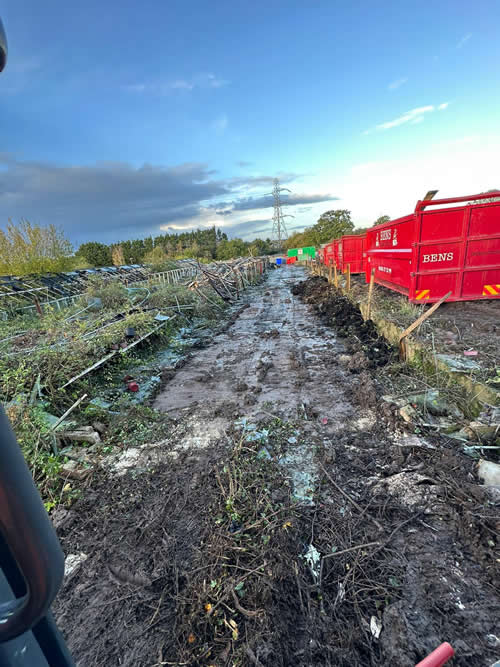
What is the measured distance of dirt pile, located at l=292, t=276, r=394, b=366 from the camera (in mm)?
5746

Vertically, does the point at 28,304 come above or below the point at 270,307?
above

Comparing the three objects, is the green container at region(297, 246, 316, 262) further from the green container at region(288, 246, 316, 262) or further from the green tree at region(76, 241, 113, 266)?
the green tree at region(76, 241, 113, 266)

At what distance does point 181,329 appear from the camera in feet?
31.6

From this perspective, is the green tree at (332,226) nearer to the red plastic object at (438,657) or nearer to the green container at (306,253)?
the green container at (306,253)

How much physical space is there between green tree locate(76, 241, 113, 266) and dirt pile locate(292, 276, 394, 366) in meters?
61.0

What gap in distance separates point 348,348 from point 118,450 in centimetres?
487

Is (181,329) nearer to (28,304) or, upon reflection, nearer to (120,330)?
(120,330)

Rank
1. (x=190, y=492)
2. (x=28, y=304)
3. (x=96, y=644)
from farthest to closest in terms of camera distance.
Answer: (x=28, y=304) < (x=190, y=492) < (x=96, y=644)

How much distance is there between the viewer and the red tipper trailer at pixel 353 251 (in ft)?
50.2

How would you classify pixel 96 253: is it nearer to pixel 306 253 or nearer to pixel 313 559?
pixel 306 253

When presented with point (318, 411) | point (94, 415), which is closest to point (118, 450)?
point (94, 415)

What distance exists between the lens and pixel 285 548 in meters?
2.27

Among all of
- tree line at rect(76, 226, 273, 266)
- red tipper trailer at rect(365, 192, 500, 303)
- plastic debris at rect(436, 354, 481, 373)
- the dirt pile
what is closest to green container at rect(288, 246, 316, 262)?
tree line at rect(76, 226, 273, 266)

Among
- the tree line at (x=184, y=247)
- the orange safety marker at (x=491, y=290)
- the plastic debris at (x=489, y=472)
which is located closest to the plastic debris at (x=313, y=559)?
the plastic debris at (x=489, y=472)
